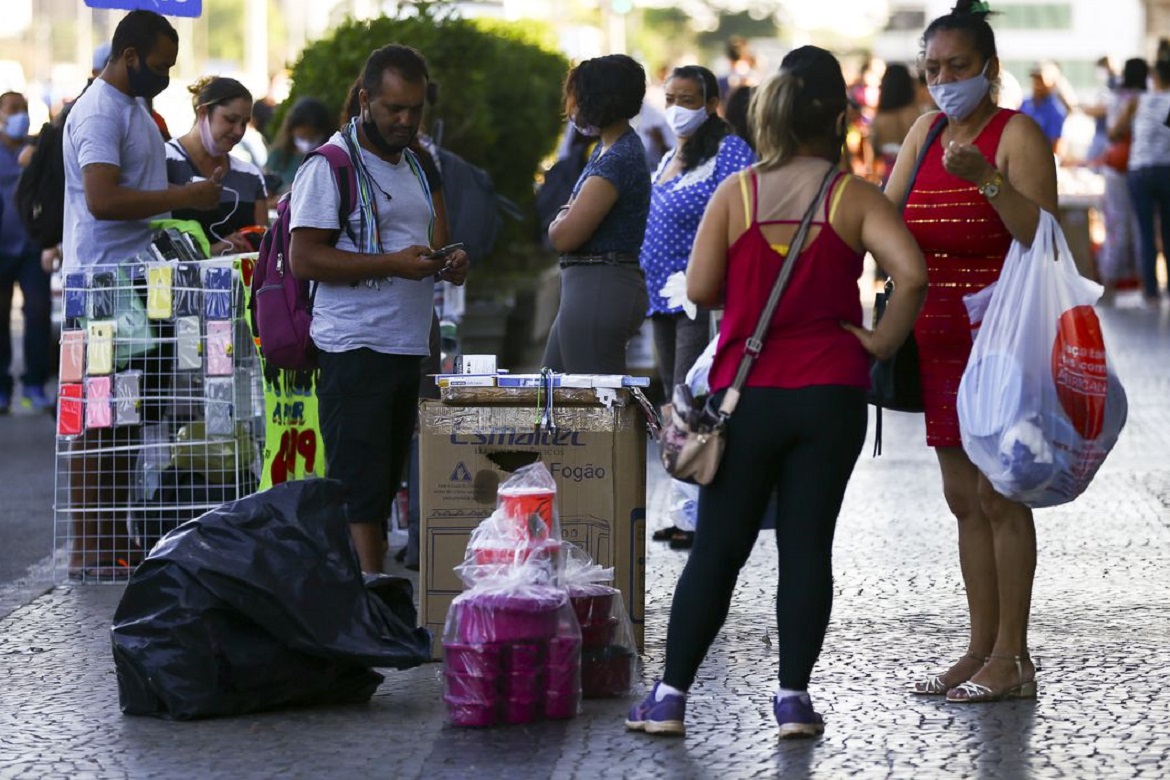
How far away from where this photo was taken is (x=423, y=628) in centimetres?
578

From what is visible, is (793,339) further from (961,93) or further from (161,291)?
(161,291)

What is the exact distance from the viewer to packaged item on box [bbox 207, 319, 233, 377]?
7.48 metres

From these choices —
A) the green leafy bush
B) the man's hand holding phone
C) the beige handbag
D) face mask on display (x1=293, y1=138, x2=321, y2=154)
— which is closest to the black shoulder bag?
the beige handbag

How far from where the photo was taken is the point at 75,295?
24.7ft

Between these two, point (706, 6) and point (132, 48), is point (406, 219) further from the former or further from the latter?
point (706, 6)

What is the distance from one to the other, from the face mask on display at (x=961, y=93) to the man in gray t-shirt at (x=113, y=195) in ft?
10.3

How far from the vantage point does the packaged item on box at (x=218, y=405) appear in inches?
297

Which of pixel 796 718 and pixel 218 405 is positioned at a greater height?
pixel 218 405

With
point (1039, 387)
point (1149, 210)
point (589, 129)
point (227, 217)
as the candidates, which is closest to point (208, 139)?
point (227, 217)

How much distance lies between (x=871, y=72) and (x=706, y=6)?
335ft

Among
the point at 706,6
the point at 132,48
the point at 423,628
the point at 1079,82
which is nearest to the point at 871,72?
the point at 132,48

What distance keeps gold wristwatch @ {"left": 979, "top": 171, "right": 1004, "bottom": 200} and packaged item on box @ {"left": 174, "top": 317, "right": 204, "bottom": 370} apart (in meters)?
3.32

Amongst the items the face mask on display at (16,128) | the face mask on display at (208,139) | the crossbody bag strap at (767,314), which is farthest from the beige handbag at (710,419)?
the face mask on display at (16,128)

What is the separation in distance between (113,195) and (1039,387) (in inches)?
143
